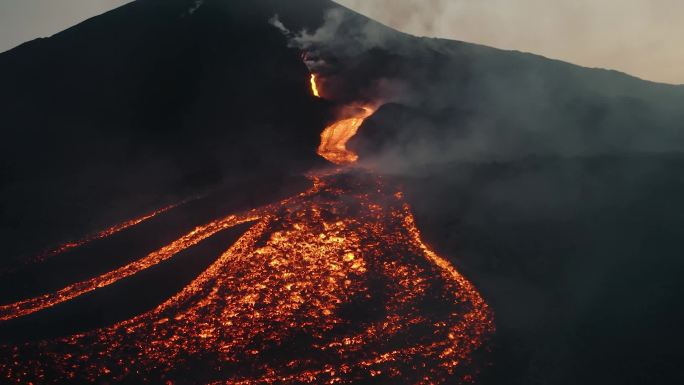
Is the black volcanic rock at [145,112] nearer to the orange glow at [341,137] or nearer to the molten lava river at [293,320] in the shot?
the orange glow at [341,137]

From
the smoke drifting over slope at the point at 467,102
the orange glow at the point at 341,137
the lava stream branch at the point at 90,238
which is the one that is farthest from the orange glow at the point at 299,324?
the smoke drifting over slope at the point at 467,102

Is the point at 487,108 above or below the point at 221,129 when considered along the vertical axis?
above

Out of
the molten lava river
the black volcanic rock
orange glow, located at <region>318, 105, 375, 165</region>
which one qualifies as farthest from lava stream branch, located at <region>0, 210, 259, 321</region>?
orange glow, located at <region>318, 105, 375, 165</region>

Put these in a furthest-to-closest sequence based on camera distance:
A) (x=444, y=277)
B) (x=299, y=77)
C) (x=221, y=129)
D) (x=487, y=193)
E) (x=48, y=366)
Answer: (x=299, y=77)
(x=221, y=129)
(x=487, y=193)
(x=444, y=277)
(x=48, y=366)

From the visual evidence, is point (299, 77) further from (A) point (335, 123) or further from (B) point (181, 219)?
(B) point (181, 219)

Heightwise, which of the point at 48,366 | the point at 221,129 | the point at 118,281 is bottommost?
the point at 48,366

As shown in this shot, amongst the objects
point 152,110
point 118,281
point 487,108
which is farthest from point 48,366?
point 487,108

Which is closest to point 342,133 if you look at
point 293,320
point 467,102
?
point 467,102

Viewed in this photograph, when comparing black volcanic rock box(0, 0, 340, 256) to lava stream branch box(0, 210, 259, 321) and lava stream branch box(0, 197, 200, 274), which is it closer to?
lava stream branch box(0, 197, 200, 274)
